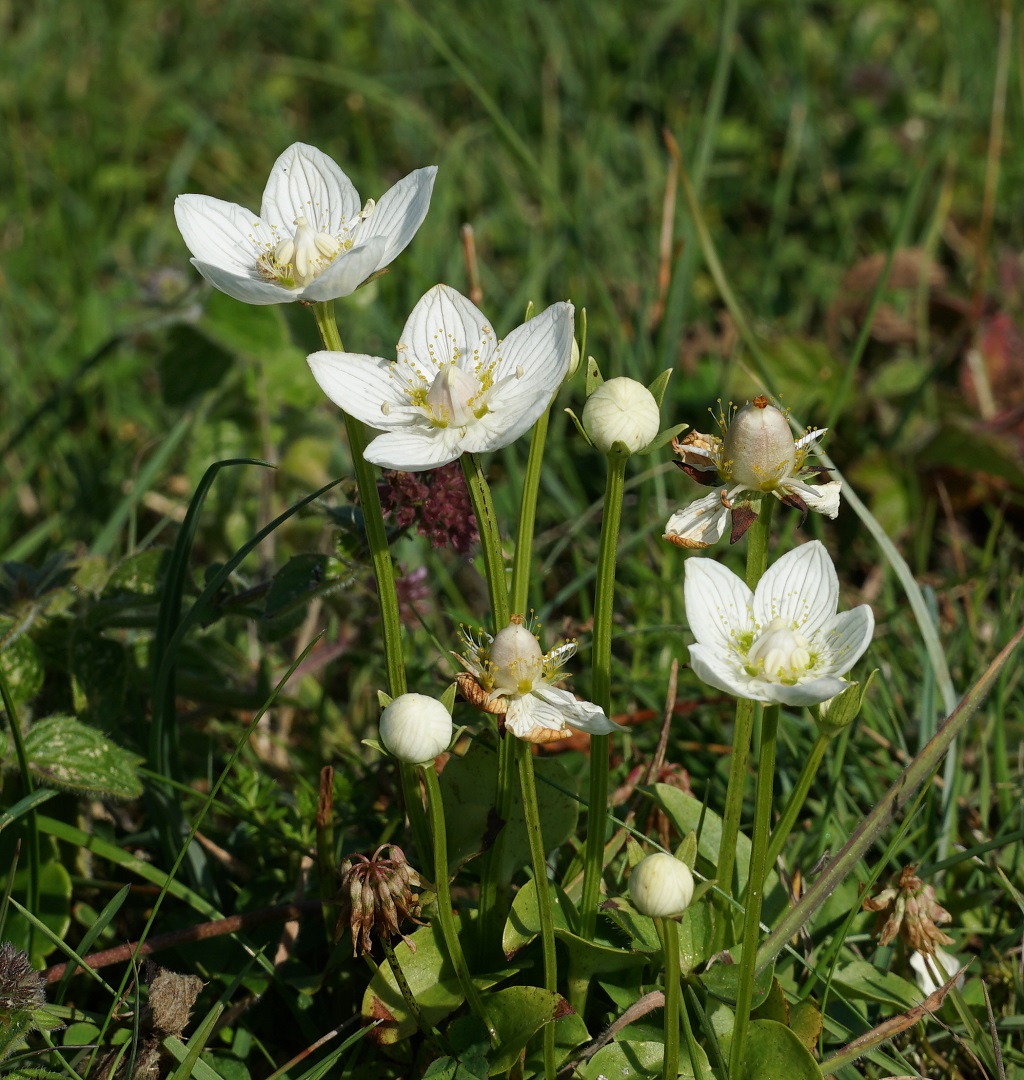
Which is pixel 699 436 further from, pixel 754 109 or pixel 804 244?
pixel 754 109

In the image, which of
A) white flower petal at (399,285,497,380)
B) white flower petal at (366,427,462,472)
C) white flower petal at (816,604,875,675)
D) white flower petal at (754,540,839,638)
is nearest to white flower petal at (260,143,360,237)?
white flower petal at (399,285,497,380)

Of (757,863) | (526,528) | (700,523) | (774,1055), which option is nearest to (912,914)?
(774,1055)

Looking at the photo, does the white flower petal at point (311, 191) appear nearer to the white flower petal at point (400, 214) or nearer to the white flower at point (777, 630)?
the white flower petal at point (400, 214)

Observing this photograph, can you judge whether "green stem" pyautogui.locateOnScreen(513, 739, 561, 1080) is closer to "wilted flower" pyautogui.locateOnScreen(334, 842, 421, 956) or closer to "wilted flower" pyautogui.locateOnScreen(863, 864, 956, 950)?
"wilted flower" pyautogui.locateOnScreen(334, 842, 421, 956)

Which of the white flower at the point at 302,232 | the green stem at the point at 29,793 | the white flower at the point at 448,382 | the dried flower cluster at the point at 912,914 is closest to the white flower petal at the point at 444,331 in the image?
the white flower at the point at 448,382

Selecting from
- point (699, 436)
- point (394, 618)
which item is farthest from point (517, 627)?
point (699, 436)
